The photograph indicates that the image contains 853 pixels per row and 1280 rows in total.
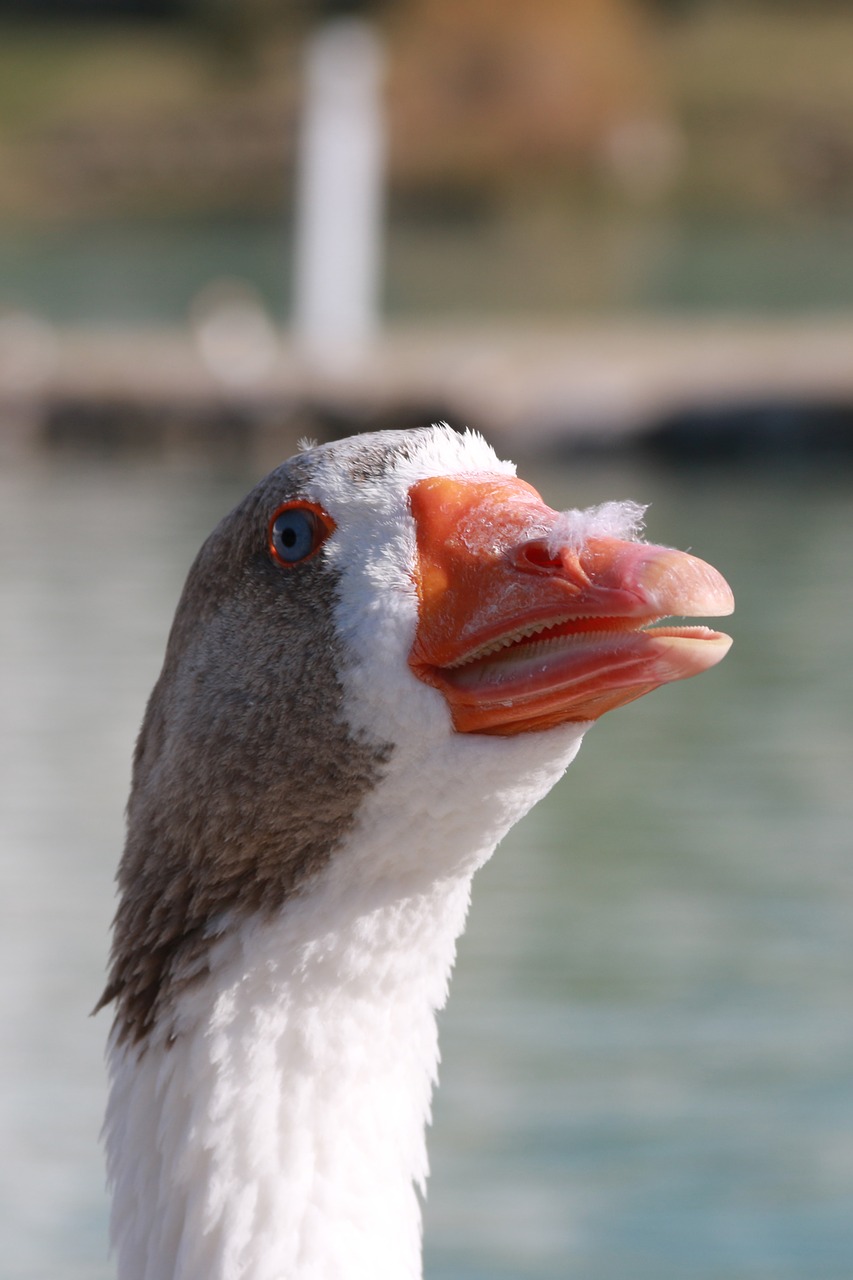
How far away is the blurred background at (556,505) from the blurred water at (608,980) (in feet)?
0.06

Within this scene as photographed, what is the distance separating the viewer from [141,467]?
17.6 metres

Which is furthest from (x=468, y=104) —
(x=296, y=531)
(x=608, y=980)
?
(x=296, y=531)

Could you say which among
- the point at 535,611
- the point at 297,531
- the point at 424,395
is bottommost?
the point at 535,611

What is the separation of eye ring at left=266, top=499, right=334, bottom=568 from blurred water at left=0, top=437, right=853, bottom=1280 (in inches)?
130

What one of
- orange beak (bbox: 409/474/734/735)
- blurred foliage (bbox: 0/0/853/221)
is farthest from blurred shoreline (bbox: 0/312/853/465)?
blurred foliage (bbox: 0/0/853/221)

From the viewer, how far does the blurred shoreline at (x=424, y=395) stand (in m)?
17.2

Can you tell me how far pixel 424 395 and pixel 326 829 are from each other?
600 inches

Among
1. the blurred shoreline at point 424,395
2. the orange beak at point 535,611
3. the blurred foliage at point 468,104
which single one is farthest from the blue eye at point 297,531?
the blurred foliage at point 468,104

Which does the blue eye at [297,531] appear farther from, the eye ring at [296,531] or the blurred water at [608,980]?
the blurred water at [608,980]

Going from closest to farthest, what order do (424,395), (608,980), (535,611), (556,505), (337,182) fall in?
(535,611) → (608,980) → (556,505) → (424,395) → (337,182)

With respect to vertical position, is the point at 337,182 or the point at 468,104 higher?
the point at 468,104

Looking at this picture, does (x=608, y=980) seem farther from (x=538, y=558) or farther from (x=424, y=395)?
(x=424, y=395)

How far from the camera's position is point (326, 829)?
7.02ft

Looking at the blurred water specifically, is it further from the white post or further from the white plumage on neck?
the white post
